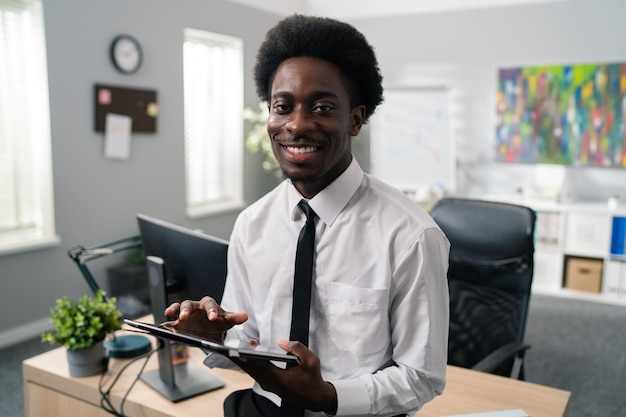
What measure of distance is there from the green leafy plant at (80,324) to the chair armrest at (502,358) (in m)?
1.11

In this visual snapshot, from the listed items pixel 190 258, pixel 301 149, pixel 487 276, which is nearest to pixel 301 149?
pixel 301 149

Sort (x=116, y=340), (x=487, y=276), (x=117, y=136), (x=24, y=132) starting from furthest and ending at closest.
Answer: (x=117, y=136)
(x=24, y=132)
(x=487, y=276)
(x=116, y=340)

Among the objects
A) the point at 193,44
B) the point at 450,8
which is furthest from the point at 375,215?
the point at 450,8

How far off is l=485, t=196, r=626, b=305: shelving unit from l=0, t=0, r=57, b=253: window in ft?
12.4

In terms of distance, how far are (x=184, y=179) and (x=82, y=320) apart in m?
3.23

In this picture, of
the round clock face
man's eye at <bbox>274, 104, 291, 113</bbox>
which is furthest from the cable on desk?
the round clock face

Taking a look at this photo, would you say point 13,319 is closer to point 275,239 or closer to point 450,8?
point 275,239

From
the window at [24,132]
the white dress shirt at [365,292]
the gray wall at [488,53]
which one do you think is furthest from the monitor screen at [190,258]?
the gray wall at [488,53]

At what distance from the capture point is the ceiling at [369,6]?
5242 millimetres

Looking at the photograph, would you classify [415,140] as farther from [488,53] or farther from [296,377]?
[296,377]

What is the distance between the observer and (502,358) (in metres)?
1.75

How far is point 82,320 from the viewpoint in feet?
5.00

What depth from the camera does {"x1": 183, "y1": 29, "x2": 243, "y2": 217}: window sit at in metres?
4.81

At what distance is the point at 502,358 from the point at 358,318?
0.89 m
